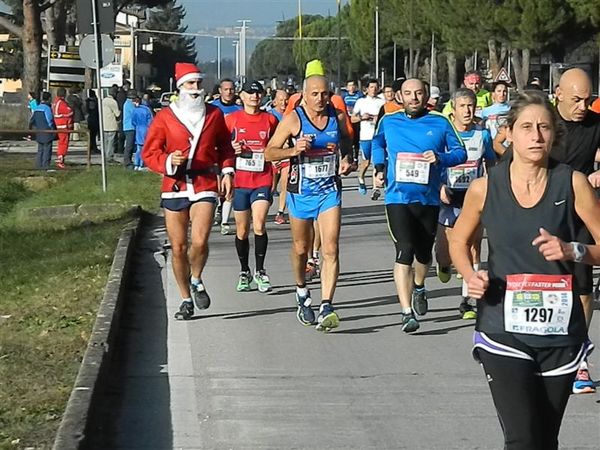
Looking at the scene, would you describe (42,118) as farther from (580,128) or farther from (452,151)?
(580,128)

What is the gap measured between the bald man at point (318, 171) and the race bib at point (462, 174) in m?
1.17

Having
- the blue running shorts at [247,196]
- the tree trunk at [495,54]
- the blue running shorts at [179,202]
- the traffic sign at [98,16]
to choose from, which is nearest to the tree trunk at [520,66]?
the tree trunk at [495,54]

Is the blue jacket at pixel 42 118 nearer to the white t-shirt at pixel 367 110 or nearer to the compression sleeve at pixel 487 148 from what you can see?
the white t-shirt at pixel 367 110

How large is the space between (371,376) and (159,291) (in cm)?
398

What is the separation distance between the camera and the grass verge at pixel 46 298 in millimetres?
7125

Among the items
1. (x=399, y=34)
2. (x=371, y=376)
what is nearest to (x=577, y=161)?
(x=371, y=376)

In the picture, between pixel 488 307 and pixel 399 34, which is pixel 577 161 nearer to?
pixel 488 307

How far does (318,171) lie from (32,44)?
31501 mm

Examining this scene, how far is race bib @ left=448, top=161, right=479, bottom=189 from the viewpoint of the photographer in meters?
10.9

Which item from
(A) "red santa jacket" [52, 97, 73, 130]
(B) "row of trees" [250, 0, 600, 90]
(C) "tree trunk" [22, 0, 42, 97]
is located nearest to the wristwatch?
(A) "red santa jacket" [52, 97, 73, 130]

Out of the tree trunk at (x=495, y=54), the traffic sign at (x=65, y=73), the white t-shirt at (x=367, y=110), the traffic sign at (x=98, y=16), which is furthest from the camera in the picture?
the tree trunk at (x=495, y=54)

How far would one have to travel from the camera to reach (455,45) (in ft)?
225

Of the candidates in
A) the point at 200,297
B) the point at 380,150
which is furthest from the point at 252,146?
the point at 380,150

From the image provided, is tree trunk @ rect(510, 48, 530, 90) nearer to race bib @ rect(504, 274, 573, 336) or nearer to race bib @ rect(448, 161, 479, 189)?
race bib @ rect(448, 161, 479, 189)
